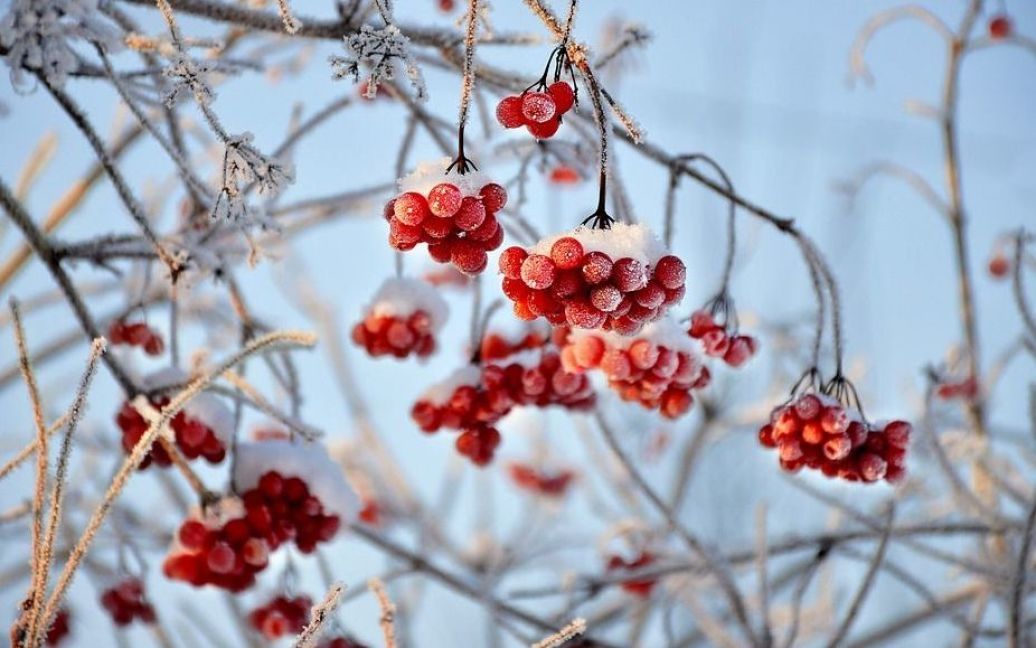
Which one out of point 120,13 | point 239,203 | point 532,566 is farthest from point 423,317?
point 532,566

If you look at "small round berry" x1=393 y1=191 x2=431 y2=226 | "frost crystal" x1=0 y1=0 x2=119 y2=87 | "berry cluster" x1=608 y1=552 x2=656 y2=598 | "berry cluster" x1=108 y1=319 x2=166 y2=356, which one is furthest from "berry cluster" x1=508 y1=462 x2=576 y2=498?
"small round berry" x1=393 y1=191 x2=431 y2=226

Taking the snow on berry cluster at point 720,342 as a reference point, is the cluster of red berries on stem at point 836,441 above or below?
below

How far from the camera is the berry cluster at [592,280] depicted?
106 cm

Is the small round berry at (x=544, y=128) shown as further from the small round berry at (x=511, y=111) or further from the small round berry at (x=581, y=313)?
the small round berry at (x=581, y=313)

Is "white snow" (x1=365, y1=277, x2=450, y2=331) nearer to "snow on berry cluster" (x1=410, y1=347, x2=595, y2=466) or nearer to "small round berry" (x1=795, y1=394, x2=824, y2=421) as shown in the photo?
"snow on berry cluster" (x1=410, y1=347, x2=595, y2=466)

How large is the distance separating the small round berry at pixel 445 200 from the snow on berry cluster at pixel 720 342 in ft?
1.95

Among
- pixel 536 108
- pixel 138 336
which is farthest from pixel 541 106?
pixel 138 336

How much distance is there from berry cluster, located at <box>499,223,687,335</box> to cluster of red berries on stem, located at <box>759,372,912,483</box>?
1.38 ft

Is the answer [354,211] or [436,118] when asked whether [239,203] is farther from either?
[354,211]

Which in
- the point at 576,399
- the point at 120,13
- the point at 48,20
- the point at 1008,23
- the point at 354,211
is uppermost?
the point at 1008,23

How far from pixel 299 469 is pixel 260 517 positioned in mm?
106

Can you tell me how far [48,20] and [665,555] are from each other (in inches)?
76.0

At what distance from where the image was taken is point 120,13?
1.55 m

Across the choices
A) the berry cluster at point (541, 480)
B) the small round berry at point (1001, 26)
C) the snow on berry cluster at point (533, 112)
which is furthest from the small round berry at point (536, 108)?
the berry cluster at point (541, 480)
